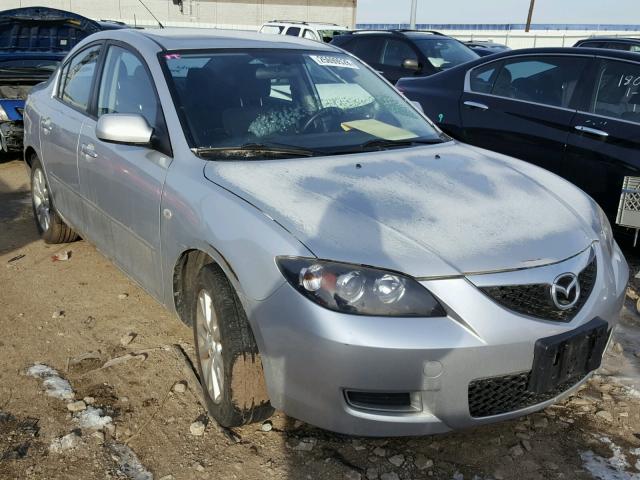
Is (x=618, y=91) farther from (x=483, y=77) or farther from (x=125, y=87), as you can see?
(x=125, y=87)

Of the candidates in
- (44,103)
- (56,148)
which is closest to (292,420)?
(56,148)

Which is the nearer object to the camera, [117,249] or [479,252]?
[479,252]

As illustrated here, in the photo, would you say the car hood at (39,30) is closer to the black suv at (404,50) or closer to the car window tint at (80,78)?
the black suv at (404,50)

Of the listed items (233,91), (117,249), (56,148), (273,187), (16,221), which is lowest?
(16,221)

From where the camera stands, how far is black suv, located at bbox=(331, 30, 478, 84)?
10.3m

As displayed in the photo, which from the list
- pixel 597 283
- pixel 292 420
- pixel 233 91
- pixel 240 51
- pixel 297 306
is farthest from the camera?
pixel 240 51

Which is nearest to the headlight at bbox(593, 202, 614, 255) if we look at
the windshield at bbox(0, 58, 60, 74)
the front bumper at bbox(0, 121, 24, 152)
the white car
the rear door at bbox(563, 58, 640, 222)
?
the rear door at bbox(563, 58, 640, 222)

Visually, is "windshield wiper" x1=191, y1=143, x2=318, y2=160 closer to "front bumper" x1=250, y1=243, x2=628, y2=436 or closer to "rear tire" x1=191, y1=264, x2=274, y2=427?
"rear tire" x1=191, y1=264, x2=274, y2=427

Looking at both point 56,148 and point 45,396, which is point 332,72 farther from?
point 45,396

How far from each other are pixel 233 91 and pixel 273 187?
91 centimetres

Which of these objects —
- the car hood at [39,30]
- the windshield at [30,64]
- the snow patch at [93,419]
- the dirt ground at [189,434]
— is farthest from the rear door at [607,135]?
the car hood at [39,30]

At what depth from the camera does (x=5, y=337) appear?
377cm

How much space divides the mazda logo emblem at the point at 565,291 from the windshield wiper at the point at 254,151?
1.31m

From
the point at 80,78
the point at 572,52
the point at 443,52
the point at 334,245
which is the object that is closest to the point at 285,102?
the point at 334,245
